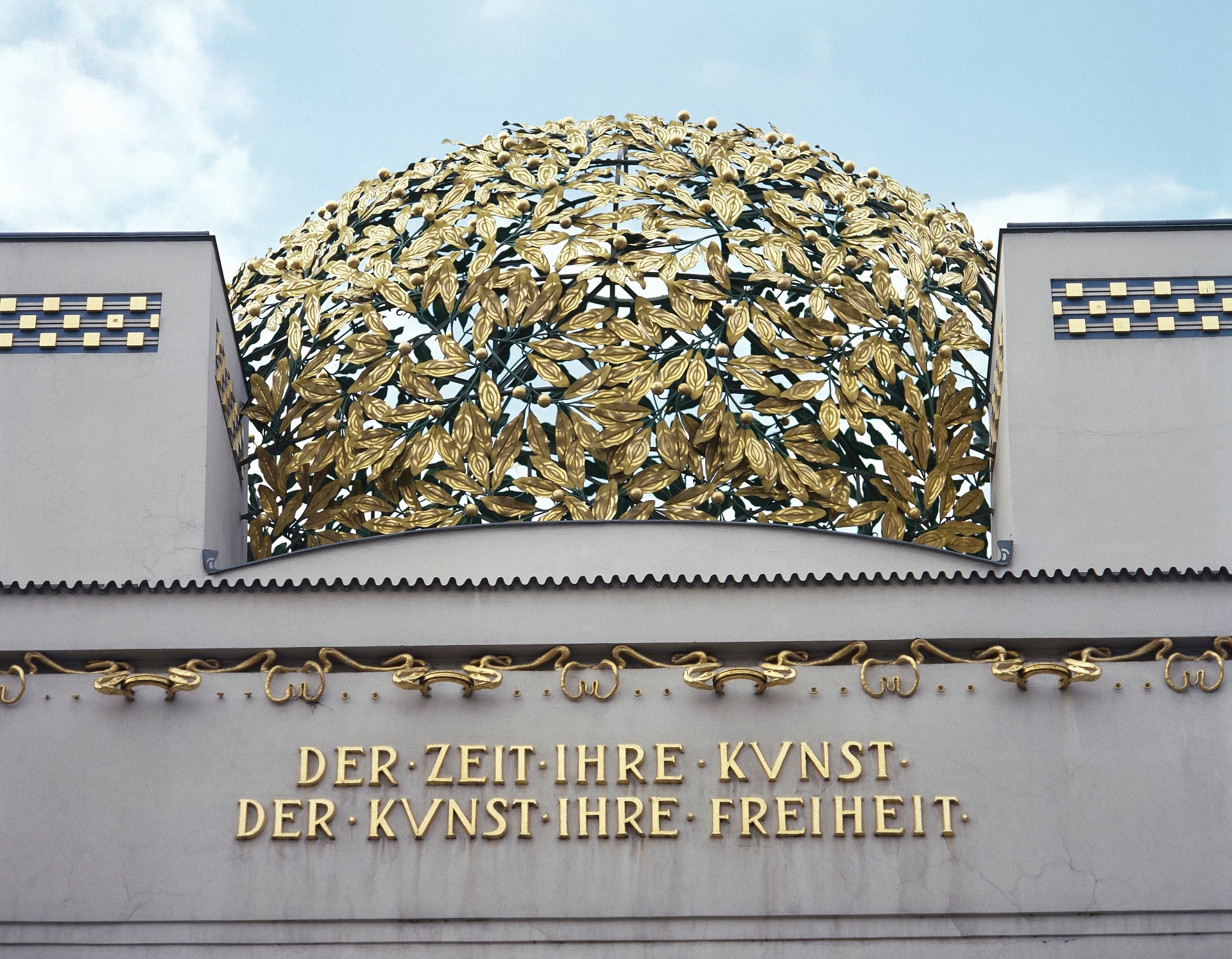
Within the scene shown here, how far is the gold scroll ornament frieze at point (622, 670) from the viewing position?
971 cm

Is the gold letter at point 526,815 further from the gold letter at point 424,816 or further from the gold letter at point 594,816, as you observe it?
the gold letter at point 424,816

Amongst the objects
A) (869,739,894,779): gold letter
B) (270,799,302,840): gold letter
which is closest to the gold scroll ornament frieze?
(869,739,894,779): gold letter

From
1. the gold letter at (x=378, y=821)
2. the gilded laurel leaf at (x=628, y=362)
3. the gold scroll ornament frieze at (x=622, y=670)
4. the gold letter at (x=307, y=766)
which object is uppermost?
the gilded laurel leaf at (x=628, y=362)

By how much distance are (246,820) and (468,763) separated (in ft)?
3.49

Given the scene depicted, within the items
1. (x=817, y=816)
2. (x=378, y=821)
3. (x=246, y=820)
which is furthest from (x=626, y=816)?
(x=246, y=820)

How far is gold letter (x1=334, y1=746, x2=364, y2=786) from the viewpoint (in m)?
9.69

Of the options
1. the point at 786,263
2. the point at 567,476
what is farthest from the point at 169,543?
the point at 786,263

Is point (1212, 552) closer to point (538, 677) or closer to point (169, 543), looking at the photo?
point (538, 677)

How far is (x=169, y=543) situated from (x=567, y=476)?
2.15m

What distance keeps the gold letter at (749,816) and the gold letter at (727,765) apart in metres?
0.10

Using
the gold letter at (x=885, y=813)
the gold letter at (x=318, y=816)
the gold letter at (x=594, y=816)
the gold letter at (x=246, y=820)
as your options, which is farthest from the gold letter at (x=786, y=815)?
the gold letter at (x=246, y=820)

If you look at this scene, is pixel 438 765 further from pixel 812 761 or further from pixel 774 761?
pixel 812 761

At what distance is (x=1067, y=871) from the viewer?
936 centimetres

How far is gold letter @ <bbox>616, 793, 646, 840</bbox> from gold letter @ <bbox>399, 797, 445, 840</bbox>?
828 mm
